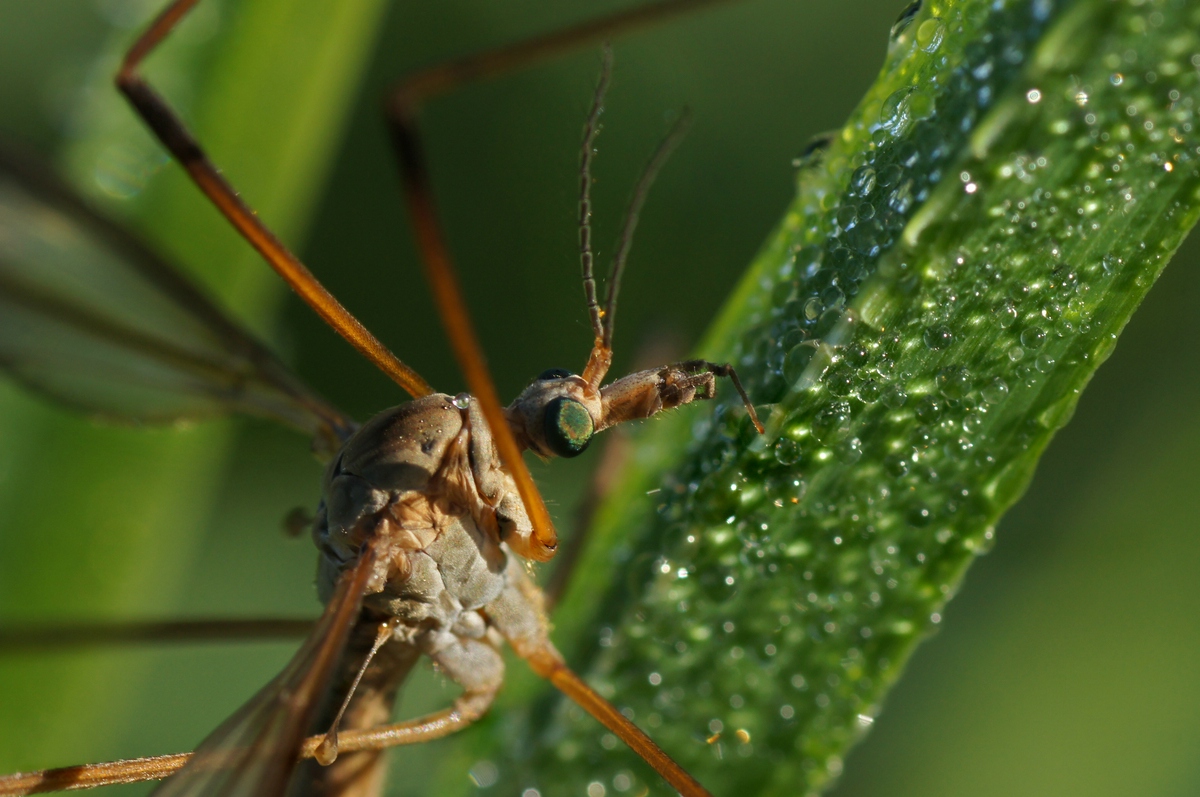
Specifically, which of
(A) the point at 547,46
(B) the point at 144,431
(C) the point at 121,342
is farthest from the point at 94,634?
(A) the point at 547,46

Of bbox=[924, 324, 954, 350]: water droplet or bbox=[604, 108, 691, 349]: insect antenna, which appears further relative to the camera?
bbox=[604, 108, 691, 349]: insect antenna

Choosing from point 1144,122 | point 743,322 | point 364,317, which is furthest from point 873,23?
point 1144,122

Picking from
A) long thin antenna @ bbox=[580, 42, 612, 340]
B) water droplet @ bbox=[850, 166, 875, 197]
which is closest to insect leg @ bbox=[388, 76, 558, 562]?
long thin antenna @ bbox=[580, 42, 612, 340]

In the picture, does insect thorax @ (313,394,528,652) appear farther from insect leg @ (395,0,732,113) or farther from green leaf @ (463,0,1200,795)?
insect leg @ (395,0,732,113)

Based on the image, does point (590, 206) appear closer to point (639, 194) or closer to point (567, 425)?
point (639, 194)

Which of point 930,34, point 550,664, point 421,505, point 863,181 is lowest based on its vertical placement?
point 550,664

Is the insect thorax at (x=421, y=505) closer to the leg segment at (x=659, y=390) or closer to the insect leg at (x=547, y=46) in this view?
the leg segment at (x=659, y=390)

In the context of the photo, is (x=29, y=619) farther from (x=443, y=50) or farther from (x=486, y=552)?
(x=443, y=50)
